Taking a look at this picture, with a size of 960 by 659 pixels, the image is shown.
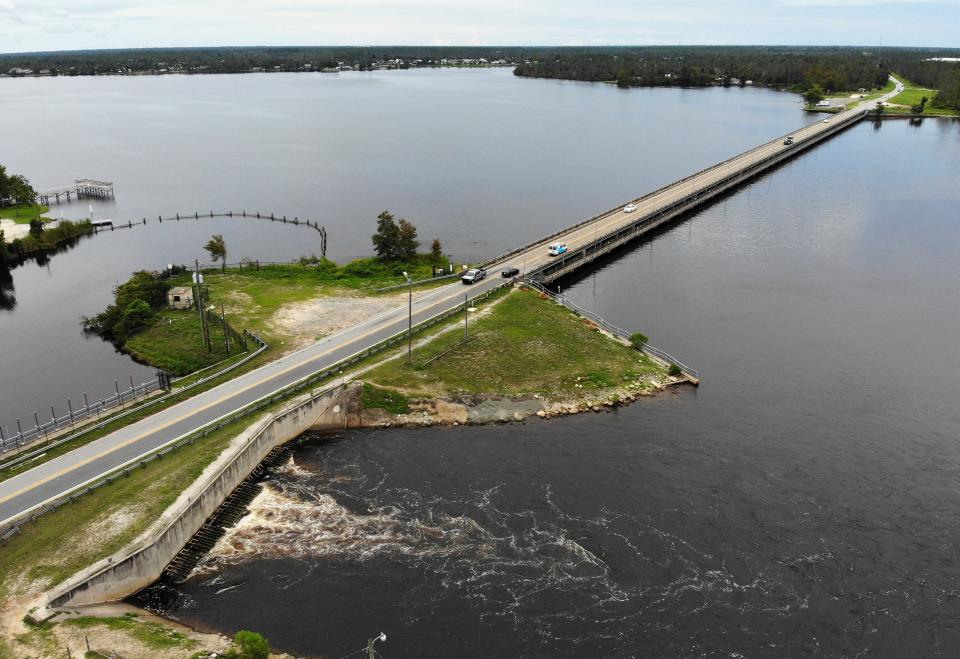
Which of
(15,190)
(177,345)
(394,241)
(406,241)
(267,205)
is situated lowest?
(177,345)

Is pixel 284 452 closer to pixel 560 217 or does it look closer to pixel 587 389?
pixel 587 389

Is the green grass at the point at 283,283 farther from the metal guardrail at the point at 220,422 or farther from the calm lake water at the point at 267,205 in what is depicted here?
the metal guardrail at the point at 220,422

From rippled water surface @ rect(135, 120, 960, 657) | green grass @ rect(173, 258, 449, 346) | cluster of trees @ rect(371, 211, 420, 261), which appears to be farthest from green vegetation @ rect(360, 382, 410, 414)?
cluster of trees @ rect(371, 211, 420, 261)

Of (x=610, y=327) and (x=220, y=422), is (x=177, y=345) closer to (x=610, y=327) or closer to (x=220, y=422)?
(x=220, y=422)

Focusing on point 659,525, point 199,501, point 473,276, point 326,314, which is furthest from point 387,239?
point 659,525

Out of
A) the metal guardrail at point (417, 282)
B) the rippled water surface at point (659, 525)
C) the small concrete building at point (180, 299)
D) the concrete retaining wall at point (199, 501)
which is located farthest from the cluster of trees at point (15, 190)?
the rippled water surface at point (659, 525)

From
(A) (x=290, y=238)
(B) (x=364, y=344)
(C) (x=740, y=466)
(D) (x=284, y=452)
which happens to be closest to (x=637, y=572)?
(C) (x=740, y=466)
